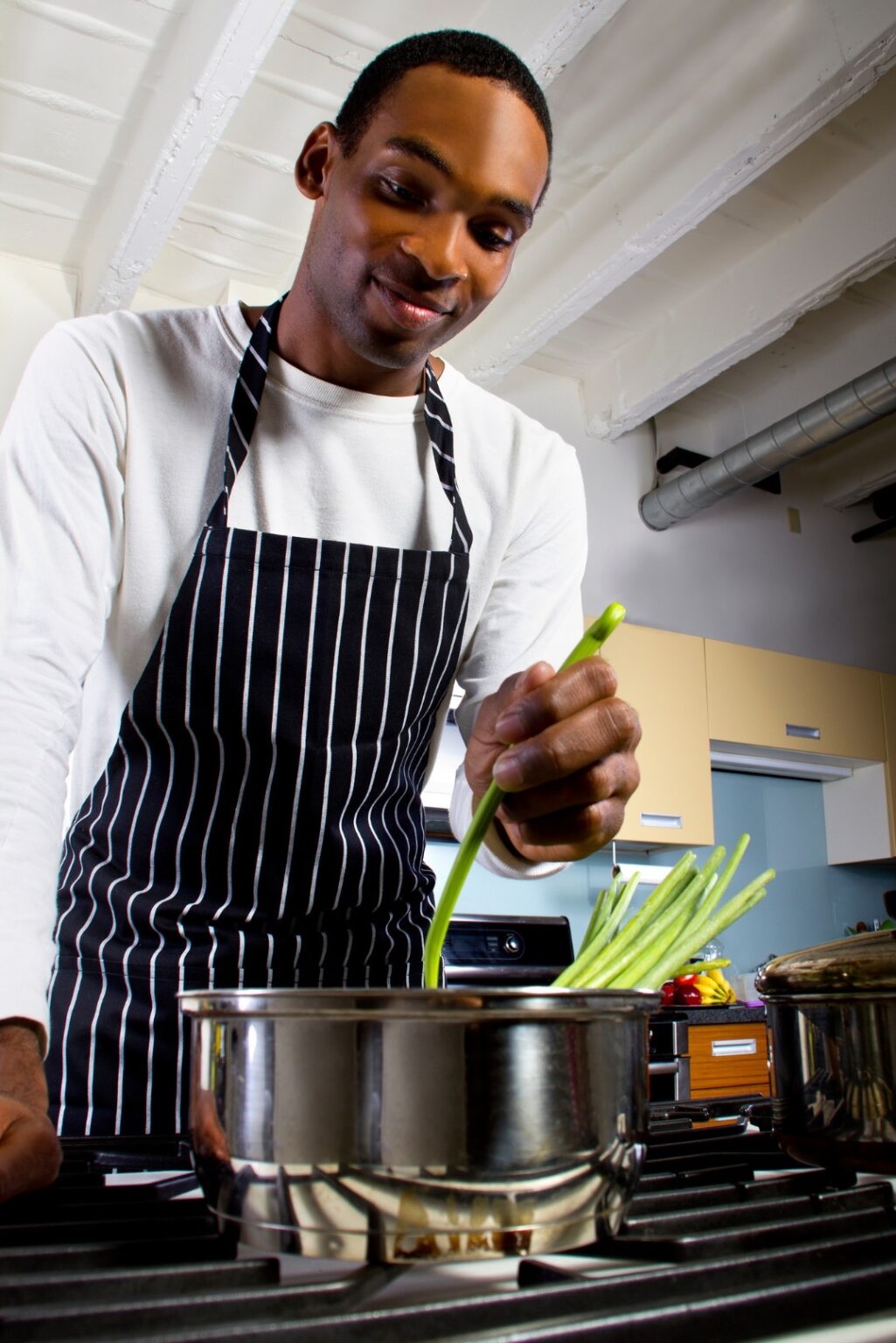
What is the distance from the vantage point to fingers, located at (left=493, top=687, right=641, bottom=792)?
611 millimetres

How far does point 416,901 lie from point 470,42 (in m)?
0.83

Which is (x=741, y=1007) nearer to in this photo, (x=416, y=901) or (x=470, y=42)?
(x=416, y=901)

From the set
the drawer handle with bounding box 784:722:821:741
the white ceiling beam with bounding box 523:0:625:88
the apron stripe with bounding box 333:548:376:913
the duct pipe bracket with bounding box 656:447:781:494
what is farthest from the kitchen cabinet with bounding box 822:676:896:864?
the apron stripe with bounding box 333:548:376:913

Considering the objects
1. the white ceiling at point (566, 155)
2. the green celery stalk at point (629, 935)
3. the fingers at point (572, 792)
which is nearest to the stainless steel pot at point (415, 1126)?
the green celery stalk at point (629, 935)

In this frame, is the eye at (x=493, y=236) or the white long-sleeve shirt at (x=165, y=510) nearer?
the white long-sleeve shirt at (x=165, y=510)

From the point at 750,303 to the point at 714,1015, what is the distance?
2.12 m

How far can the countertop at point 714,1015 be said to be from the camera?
293 centimetres

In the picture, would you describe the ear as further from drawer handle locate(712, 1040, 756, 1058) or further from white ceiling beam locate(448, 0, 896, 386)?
drawer handle locate(712, 1040, 756, 1058)

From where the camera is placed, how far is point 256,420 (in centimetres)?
115

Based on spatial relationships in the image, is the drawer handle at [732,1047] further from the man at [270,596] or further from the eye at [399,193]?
the eye at [399,193]

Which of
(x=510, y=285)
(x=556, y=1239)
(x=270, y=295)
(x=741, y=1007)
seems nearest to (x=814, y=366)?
(x=510, y=285)

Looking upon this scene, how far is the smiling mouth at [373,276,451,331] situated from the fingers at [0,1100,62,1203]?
0.75 metres

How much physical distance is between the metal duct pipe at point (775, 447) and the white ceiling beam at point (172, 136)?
6.61 feet

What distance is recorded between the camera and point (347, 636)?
44.3 inches
